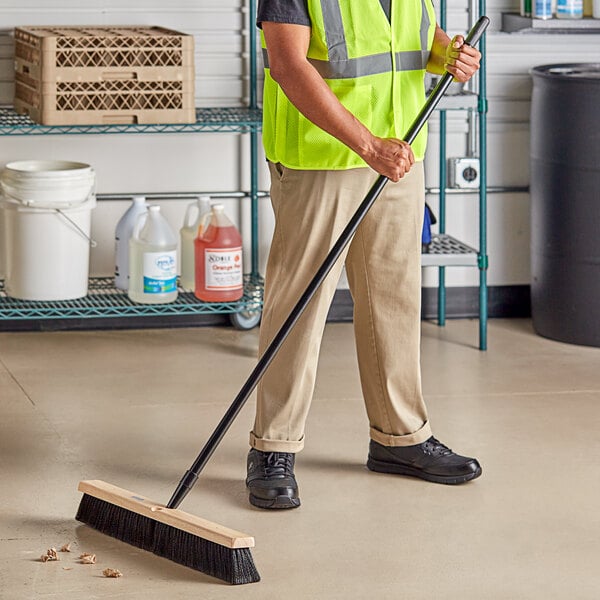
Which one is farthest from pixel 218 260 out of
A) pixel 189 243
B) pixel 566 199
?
pixel 566 199

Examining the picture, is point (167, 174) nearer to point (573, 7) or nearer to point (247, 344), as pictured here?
point (247, 344)

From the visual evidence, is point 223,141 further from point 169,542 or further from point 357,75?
point 169,542

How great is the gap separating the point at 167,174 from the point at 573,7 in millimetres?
1497

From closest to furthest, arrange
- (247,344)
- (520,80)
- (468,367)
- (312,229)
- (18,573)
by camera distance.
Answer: (18,573)
(312,229)
(468,367)
(247,344)
(520,80)

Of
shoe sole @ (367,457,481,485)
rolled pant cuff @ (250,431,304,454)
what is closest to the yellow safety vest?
rolled pant cuff @ (250,431,304,454)

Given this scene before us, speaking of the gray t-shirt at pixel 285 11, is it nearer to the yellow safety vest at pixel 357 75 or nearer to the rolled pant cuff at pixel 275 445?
the yellow safety vest at pixel 357 75

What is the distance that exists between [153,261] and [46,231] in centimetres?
35

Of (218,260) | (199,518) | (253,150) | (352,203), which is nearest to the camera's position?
(199,518)

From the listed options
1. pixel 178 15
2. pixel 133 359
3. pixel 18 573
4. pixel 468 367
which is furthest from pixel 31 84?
pixel 18 573

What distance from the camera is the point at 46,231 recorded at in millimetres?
4031

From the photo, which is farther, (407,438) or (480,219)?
(480,219)

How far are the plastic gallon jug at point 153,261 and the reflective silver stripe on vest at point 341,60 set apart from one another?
1.53 metres

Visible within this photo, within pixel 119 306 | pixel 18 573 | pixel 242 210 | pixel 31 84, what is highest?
pixel 31 84

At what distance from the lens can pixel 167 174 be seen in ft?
14.6
